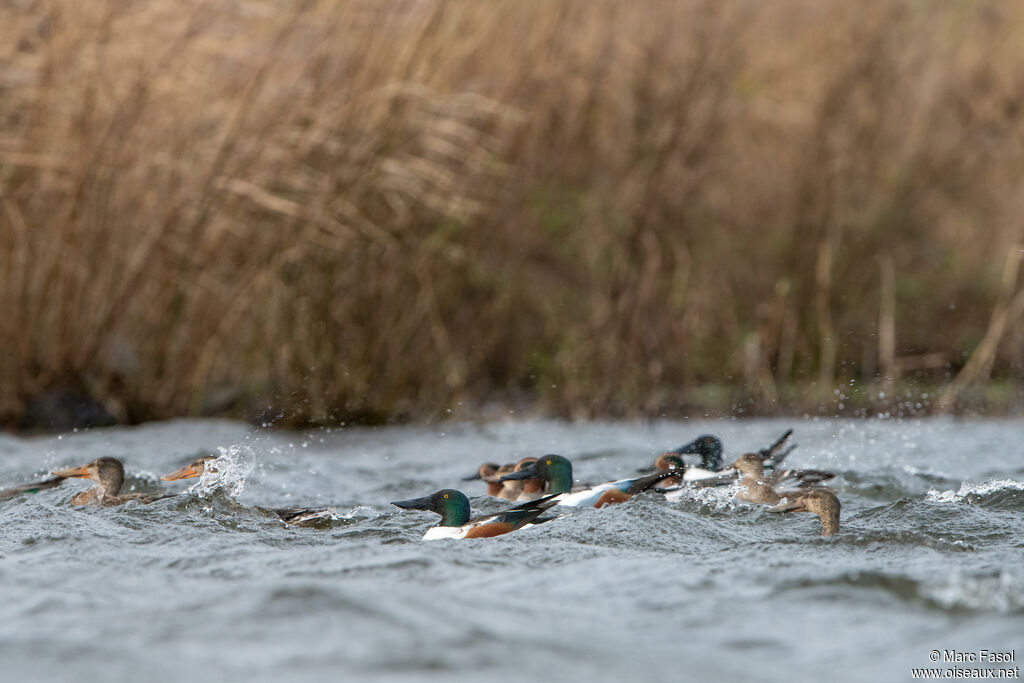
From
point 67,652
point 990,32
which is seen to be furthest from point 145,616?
point 990,32

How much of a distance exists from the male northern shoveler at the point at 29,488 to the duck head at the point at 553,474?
2.00 metres

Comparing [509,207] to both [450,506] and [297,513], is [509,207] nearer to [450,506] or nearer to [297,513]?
[450,506]

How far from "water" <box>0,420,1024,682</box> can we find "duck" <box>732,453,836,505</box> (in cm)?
13

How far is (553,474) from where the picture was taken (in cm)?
611

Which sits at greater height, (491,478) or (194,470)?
(194,470)

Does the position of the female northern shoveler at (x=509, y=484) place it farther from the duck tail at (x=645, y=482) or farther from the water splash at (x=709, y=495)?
the water splash at (x=709, y=495)

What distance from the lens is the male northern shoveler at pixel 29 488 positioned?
5.70 metres

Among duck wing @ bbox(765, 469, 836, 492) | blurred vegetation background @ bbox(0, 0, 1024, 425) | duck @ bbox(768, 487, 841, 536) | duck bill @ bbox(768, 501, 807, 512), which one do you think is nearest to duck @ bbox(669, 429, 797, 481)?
duck wing @ bbox(765, 469, 836, 492)

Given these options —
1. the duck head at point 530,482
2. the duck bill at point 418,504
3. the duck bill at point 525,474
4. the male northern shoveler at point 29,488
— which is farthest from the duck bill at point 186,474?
the duck head at point 530,482

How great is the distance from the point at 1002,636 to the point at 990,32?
286 inches

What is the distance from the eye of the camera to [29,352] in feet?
23.7

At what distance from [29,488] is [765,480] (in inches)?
127

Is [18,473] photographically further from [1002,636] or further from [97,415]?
[1002,636]

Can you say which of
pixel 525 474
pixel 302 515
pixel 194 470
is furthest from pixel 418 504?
pixel 194 470
